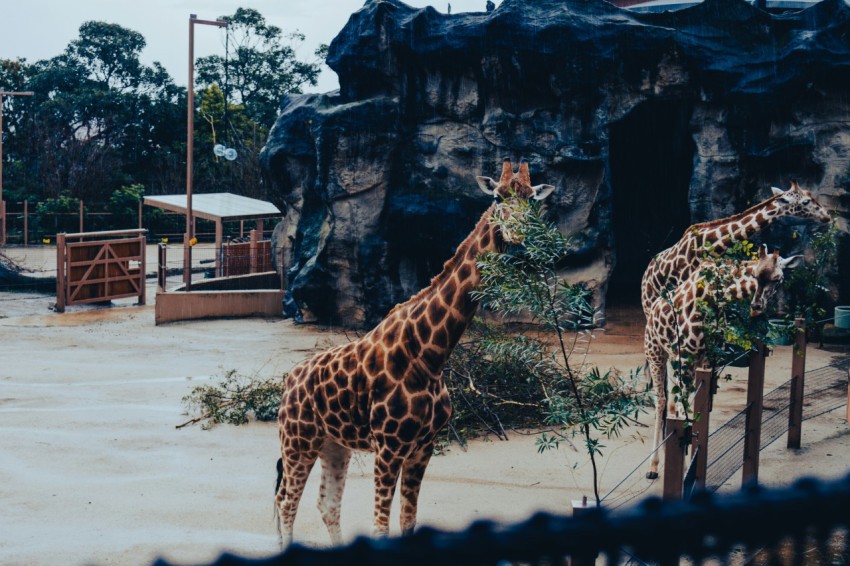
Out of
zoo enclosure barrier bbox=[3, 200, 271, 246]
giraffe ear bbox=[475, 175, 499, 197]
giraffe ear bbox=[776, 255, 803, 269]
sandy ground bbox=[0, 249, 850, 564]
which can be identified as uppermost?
giraffe ear bbox=[475, 175, 499, 197]

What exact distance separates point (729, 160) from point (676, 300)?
874cm

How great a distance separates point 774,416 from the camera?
29.4 ft

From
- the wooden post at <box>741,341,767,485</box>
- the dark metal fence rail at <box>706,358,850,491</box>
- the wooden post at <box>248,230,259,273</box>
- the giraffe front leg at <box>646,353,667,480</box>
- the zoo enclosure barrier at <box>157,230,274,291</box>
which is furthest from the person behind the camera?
the wooden post at <box>248,230,259,273</box>

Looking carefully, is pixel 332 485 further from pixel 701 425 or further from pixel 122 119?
pixel 122 119

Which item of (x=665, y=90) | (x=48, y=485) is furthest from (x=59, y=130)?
(x=48, y=485)

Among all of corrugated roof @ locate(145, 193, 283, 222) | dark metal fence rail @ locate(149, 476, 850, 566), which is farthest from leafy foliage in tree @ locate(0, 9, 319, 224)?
dark metal fence rail @ locate(149, 476, 850, 566)

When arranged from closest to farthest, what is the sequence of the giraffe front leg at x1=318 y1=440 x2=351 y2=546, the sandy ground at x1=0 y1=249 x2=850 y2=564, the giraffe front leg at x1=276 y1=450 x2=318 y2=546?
the giraffe front leg at x1=276 y1=450 x2=318 y2=546
the giraffe front leg at x1=318 y1=440 x2=351 y2=546
the sandy ground at x1=0 y1=249 x2=850 y2=564

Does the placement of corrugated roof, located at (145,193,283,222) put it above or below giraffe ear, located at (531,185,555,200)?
below

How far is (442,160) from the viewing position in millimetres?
16906

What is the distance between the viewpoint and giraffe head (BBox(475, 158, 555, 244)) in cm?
547

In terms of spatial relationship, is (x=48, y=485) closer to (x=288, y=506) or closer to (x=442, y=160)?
(x=288, y=506)

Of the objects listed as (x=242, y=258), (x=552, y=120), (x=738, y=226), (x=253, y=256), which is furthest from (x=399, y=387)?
(x=253, y=256)

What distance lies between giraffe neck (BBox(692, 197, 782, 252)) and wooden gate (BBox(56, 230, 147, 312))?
45.3ft

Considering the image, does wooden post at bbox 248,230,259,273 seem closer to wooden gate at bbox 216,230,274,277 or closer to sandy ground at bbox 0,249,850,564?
wooden gate at bbox 216,230,274,277
